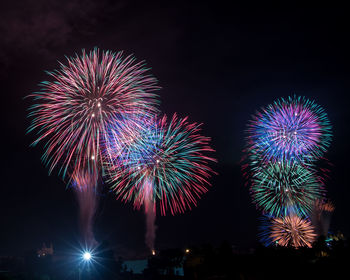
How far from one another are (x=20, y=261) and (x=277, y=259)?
74398 mm

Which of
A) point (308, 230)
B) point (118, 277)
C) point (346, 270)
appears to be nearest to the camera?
point (346, 270)

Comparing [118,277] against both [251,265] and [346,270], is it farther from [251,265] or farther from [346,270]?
[346,270]

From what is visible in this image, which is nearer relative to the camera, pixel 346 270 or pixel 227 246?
pixel 346 270

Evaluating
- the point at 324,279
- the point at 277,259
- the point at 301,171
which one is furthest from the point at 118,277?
the point at 324,279

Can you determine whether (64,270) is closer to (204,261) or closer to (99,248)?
(99,248)

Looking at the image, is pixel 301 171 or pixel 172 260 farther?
pixel 172 260

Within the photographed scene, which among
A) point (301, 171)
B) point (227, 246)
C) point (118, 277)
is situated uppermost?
point (301, 171)

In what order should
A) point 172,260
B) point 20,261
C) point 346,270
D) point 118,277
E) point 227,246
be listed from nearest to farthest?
1. point 346,270
2. point 227,246
3. point 118,277
4. point 172,260
5. point 20,261

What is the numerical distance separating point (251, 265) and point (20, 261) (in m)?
71.8

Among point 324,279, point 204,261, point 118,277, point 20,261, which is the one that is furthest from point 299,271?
point 20,261

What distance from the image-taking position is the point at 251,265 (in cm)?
2411

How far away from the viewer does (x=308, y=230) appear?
52688 mm

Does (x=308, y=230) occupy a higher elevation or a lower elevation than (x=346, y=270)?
higher

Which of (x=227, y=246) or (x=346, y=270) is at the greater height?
(x=227, y=246)
